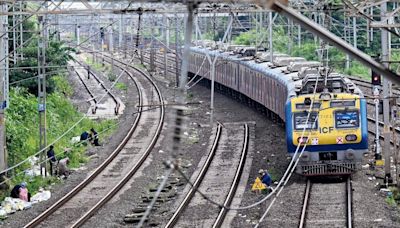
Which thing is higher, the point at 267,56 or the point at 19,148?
the point at 267,56

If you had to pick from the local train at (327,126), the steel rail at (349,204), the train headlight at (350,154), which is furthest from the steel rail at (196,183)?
the train headlight at (350,154)

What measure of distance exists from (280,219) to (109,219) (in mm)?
3058

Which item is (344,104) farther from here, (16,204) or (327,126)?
(16,204)

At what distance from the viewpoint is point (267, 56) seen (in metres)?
31.4

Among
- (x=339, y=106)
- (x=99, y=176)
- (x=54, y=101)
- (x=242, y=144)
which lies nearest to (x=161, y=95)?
(x=54, y=101)

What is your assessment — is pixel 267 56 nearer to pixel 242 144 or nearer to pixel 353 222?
pixel 242 144

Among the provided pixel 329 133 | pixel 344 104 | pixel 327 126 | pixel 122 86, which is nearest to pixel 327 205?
pixel 329 133

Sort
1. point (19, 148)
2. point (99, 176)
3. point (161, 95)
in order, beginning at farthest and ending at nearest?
point (161, 95)
point (19, 148)
point (99, 176)

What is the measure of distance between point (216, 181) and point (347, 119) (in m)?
3.15

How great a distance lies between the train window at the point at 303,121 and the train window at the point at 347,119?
0.45 metres

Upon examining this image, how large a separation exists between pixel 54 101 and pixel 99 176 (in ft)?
35.3

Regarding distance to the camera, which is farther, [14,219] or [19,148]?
[19,148]

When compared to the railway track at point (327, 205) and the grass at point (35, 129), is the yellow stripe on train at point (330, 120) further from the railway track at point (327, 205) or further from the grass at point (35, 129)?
the grass at point (35, 129)

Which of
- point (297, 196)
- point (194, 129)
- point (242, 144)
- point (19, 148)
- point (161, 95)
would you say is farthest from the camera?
point (161, 95)
